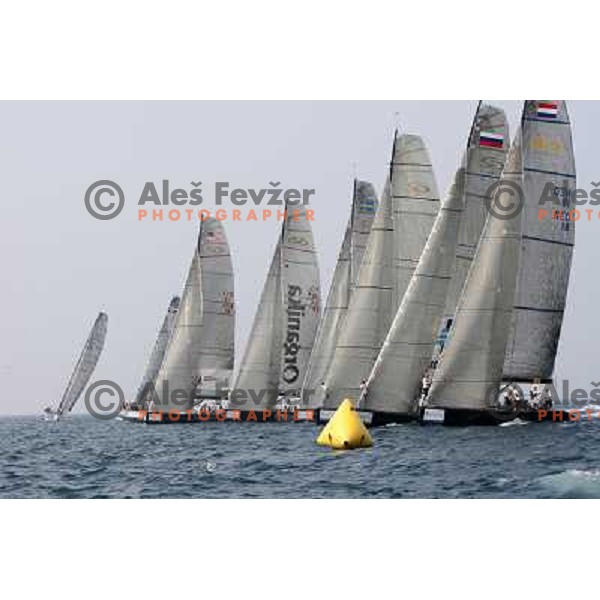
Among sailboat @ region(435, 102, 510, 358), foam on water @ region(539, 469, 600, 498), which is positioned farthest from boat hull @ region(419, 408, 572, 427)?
foam on water @ region(539, 469, 600, 498)

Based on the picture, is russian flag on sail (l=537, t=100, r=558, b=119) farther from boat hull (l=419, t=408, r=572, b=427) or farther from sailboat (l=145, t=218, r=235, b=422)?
sailboat (l=145, t=218, r=235, b=422)

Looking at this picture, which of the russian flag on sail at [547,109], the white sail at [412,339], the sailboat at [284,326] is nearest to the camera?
the russian flag on sail at [547,109]

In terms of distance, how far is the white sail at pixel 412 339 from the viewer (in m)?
32.7

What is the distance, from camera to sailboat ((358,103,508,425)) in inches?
1287

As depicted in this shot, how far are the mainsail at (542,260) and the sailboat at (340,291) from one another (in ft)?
35.3

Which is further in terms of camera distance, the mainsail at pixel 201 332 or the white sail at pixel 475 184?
the mainsail at pixel 201 332

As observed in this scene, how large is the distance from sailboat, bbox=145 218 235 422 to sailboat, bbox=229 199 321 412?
101 inches

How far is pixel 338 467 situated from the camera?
22.8 metres

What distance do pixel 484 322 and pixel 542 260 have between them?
7.14 ft

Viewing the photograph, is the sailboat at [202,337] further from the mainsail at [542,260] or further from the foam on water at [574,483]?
the foam on water at [574,483]

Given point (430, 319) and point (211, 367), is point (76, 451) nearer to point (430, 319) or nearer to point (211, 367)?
point (430, 319)

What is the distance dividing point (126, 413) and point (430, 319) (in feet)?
84.4

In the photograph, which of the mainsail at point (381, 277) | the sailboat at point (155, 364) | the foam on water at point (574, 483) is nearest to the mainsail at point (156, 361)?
the sailboat at point (155, 364)

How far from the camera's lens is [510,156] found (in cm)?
2939
